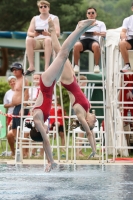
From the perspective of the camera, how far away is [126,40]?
15.3 m

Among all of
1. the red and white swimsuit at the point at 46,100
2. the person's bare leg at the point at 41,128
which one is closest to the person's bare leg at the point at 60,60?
the red and white swimsuit at the point at 46,100

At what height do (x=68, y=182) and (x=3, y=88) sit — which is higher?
(x=3, y=88)

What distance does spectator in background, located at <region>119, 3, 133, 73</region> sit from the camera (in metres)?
15.2

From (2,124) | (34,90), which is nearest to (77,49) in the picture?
(34,90)

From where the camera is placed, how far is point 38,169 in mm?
13875

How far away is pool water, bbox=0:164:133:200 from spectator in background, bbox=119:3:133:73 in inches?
89.4

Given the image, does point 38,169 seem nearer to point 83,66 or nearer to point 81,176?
point 81,176

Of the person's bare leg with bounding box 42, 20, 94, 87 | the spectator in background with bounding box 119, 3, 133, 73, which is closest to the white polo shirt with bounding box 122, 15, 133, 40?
the spectator in background with bounding box 119, 3, 133, 73

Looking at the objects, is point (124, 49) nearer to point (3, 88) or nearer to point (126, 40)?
point (126, 40)

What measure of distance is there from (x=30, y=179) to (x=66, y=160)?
11.1ft

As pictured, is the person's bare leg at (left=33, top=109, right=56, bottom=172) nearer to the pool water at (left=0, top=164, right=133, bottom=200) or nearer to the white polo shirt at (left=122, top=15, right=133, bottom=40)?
the pool water at (left=0, top=164, right=133, bottom=200)

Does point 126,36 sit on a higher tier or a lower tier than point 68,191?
higher

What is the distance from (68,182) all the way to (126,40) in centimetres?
468

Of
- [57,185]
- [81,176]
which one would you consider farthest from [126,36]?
[57,185]
